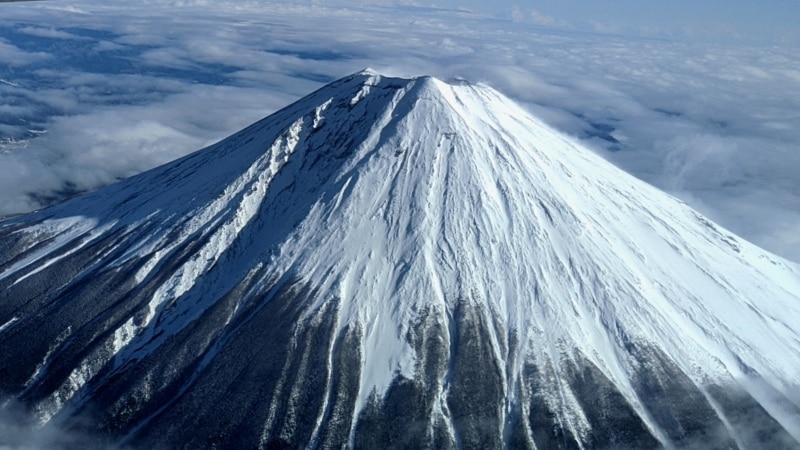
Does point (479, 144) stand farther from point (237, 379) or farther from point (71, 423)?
point (71, 423)

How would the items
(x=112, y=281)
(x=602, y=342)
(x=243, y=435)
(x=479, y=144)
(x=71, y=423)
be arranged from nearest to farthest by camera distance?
(x=243, y=435), (x=71, y=423), (x=602, y=342), (x=112, y=281), (x=479, y=144)

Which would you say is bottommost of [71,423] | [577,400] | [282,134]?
[71,423]

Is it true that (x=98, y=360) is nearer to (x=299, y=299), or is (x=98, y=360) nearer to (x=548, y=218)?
(x=299, y=299)

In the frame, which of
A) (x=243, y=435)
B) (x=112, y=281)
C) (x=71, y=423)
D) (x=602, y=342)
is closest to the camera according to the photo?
(x=243, y=435)

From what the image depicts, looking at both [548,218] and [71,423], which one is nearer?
[71,423]

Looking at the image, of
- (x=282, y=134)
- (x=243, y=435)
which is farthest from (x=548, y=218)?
(x=243, y=435)

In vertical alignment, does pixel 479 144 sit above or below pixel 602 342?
above
